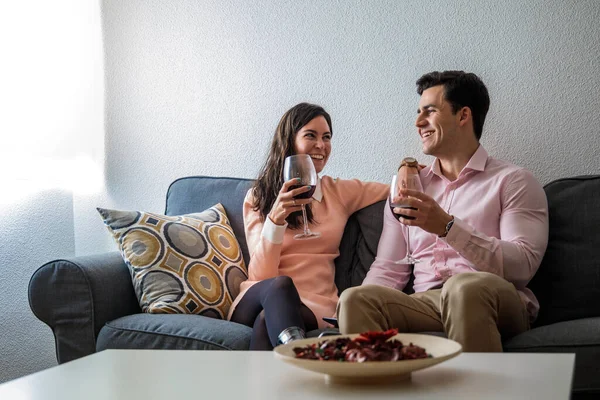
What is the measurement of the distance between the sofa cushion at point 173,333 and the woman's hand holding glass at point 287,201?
1.18 feet

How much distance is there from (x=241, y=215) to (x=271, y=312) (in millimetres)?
745

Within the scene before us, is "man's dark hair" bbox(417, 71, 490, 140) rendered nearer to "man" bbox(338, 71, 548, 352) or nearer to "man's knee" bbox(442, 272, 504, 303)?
"man" bbox(338, 71, 548, 352)

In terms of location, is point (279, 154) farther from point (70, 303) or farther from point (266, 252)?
point (70, 303)

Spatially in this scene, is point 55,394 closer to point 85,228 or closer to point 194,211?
point 194,211

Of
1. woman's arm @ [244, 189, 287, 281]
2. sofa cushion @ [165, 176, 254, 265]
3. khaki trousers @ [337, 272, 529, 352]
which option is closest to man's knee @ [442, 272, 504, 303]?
khaki trousers @ [337, 272, 529, 352]

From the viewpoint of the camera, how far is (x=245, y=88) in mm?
3234

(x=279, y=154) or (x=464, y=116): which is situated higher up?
(x=464, y=116)

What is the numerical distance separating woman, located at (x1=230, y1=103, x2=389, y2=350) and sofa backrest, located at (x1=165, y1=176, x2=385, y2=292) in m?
0.04

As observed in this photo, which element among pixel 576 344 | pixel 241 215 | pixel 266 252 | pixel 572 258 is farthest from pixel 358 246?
pixel 576 344

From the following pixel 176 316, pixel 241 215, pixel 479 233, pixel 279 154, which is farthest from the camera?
pixel 241 215

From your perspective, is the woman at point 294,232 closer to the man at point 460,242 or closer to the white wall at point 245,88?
the man at point 460,242

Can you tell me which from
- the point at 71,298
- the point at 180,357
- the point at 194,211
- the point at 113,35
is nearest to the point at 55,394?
the point at 180,357

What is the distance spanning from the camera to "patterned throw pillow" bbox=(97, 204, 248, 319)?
2.48 metres

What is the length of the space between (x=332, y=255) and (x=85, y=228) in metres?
1.43
